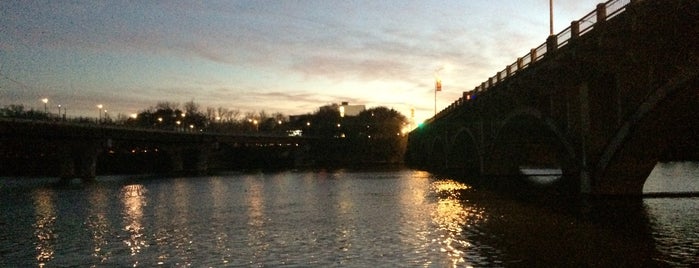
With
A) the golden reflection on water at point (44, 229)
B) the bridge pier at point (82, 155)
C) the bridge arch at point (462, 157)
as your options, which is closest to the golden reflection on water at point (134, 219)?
the golden reflection on water at point (44, 229)

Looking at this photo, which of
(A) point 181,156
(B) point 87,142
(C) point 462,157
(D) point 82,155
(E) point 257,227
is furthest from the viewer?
(A) point 181,156

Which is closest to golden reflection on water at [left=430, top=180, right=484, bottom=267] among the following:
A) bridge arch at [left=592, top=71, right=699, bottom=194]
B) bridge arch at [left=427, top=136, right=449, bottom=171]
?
bridge arch at [left=592, top=71, right=699, bottom=194]

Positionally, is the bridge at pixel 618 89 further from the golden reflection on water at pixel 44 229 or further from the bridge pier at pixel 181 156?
the bridge pier at pixel 181 156

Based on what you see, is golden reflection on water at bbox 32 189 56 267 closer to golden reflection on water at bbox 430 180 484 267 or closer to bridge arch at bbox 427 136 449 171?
golden reflection on water at bbox 430 180 484 267

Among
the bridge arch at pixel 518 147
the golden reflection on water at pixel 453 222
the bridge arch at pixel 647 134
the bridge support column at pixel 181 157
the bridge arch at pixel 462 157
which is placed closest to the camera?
the golden reflection on water at pixel 453 222

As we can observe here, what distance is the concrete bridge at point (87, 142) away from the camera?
85519 mm

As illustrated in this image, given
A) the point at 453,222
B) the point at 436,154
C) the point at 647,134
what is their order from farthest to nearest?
the point at 436,154, the point at 647,134, the point at 453,222

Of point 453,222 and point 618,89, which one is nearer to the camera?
point 453,222

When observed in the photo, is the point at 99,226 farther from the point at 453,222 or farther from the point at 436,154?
the point at 436,154

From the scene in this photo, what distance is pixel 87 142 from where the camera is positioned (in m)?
99.2

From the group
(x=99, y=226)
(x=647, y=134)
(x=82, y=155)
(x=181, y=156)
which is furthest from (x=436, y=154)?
(x=99, y=226)

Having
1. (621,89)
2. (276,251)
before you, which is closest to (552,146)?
(621,89)

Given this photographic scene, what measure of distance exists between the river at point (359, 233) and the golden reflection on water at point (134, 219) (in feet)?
0.29

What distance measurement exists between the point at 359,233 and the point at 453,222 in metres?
5.92
